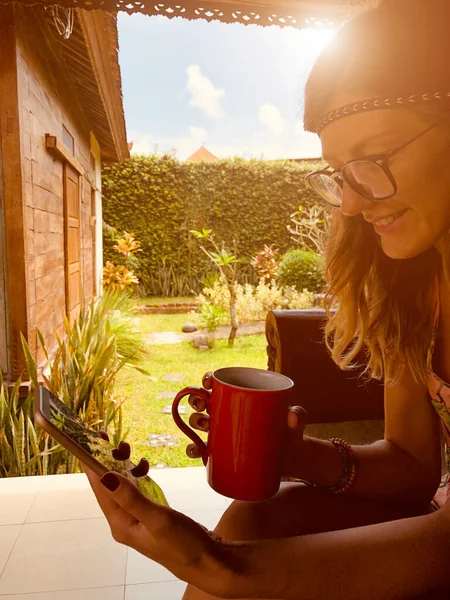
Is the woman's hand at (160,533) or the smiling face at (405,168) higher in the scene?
the smiling face at (405,168)

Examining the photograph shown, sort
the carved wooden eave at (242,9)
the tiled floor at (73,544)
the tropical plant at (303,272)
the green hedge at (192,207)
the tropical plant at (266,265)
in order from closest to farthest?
the tiled floor at (73,544)
the carved wooden eave at (242,9)
the tropical plant at (303,272)
the tropical plant at (266,265)
the green hedge at (192,207)

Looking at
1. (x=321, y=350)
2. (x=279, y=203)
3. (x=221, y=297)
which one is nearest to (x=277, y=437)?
(x=321, y=350)

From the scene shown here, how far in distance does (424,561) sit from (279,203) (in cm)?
1024

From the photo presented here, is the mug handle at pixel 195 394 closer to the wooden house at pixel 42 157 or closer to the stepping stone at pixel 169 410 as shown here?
the wooden house at pixel 42 157

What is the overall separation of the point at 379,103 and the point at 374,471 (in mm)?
770

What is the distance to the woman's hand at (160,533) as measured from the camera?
2.27 ft

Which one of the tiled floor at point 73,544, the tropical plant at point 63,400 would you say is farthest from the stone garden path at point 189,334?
the tiled floor at point 73,544

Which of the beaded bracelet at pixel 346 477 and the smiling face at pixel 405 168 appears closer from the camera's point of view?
the smiling face at pixel 405 168

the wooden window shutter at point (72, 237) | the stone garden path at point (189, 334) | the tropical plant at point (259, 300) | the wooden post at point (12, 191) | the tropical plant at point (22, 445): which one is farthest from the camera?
the tropical plant at point (259, 300)

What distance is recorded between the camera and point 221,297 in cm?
773

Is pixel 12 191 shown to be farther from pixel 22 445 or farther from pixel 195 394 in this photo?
pixel 195 394

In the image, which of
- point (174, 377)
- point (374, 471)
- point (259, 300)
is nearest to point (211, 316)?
point (259, 300)

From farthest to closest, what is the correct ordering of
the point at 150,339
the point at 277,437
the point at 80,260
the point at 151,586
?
the point at 150,339 < the point at 80,260 < the point at 151,586 < the point at 277,437

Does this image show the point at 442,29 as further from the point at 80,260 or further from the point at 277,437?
the point at 80,260
